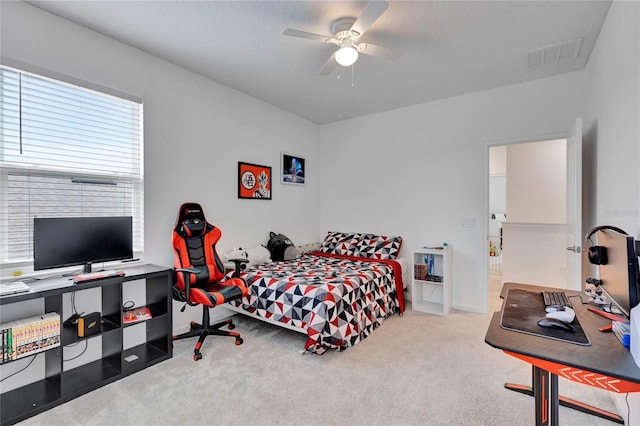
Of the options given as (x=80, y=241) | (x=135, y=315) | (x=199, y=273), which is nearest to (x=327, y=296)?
(x=199, y=273)

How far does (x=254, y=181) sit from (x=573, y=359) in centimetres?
350

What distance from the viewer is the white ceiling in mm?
2162

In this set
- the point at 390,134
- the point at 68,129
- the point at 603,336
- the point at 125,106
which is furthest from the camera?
the point at 390,134

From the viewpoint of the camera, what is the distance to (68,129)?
2.38 m

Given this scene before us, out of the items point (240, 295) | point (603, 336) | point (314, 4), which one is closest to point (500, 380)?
point (603, 336)

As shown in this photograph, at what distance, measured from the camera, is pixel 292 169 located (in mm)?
4551

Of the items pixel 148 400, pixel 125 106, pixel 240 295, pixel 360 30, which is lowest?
pixel 148 400

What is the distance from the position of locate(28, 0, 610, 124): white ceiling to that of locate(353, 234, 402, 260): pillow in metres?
1.97

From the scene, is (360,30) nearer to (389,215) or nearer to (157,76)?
(157,76)

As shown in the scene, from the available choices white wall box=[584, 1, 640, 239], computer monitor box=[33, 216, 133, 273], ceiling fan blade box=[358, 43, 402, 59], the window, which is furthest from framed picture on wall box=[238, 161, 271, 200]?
white wall box=[584, 1, 640, 239]

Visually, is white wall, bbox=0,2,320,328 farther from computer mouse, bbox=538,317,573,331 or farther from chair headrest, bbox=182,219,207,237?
computer mouse, bbox=538,317,573,331

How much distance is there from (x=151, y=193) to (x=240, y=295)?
1.31 meters

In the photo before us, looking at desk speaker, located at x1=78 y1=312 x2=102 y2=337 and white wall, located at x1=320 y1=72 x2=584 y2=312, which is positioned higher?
white wall, located at x1=320 y1=72 x2=584 y2=312

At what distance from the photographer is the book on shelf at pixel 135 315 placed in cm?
240
